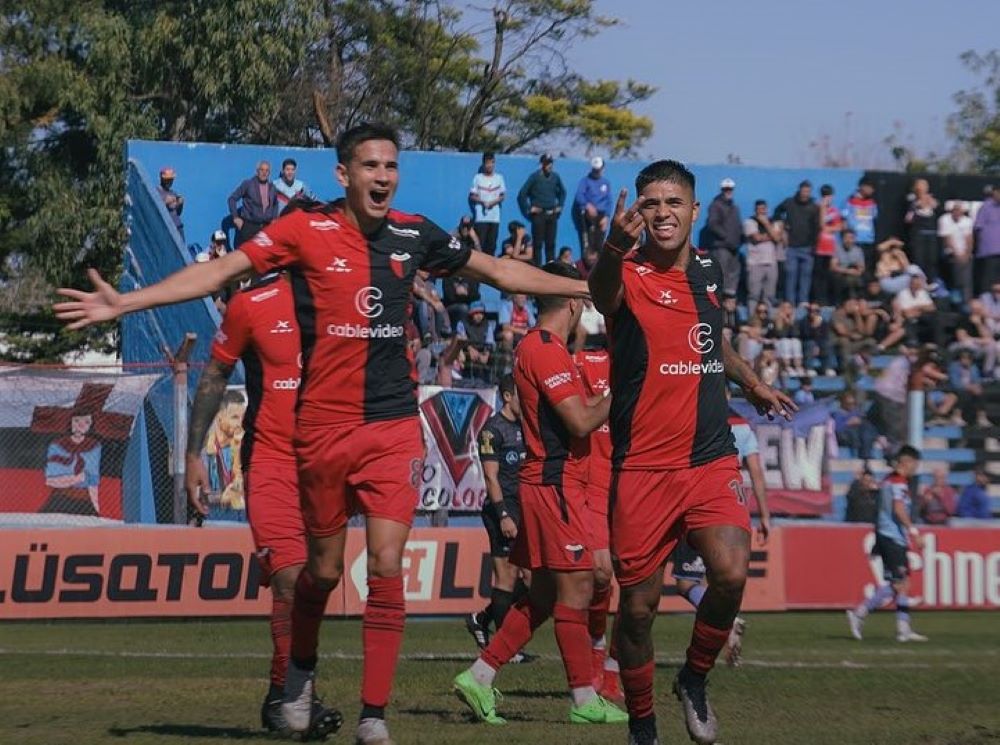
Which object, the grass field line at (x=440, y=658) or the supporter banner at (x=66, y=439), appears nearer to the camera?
the grass field line at (x=440, y=658)

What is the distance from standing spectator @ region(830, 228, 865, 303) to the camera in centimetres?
2884

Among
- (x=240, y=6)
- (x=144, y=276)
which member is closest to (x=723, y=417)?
(x=144, y=276)

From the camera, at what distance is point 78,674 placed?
12.5 m

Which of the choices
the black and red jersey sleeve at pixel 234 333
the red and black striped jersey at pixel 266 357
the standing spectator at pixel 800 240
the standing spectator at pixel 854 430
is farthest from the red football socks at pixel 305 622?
the standing spectator at pixel 800 240

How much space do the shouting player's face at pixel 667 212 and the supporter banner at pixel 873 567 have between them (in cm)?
1269

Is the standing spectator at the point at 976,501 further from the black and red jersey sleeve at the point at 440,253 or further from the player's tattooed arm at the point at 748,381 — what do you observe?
the black and red jersey sleeve at the point at 440,253

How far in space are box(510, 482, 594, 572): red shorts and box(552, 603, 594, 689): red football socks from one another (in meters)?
0.28

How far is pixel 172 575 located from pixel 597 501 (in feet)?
30.9

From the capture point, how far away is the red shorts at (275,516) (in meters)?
9.16

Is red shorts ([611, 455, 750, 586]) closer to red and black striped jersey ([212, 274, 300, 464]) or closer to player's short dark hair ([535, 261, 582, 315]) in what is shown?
player's short dark hair ([535, 261, 582, 315])

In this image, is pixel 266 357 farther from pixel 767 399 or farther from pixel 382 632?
pixel 767 399

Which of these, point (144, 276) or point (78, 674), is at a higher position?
point (144, 276)

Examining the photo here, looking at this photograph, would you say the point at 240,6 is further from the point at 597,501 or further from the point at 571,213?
the point at 597,501

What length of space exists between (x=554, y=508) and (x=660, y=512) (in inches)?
80.0
